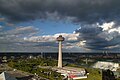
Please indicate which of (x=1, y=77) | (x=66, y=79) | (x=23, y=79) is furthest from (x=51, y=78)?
(x=1, y=77)

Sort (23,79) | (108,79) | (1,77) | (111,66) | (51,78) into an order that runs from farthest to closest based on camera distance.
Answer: (111,66), (51,78), (23,79), (1,77), (108,79)

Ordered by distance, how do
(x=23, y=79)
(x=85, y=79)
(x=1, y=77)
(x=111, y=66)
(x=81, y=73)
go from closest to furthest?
(x=1, y=77) → (x=23, y=79) → (x=85, y=79) → (x=81, y=73) → (x=111, y=66)

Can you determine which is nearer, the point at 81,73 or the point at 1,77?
the point at 1,77

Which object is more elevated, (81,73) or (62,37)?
(62,37)

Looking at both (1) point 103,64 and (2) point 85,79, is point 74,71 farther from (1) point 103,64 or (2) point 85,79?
(1) point 103,64

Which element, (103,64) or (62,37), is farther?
(103,64)

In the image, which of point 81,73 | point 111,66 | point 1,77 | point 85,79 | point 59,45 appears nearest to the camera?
point 1,77

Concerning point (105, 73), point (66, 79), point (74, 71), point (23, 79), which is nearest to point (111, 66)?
point (74, 71)

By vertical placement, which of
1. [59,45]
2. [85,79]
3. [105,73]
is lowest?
[85,79]

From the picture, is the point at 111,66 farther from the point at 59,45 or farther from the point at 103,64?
the point at 59,45
